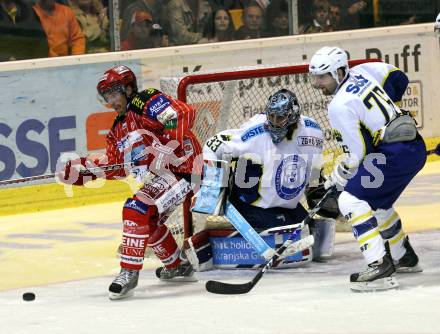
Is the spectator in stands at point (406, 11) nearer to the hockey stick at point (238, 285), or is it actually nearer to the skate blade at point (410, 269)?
the skate blade at point (410, 269)

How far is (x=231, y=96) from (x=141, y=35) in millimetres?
1839

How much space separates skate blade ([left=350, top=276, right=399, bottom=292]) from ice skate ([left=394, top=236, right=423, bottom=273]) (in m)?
0.45

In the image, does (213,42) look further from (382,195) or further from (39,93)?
(382,195)

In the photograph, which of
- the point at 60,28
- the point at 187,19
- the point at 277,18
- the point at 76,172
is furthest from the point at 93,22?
the point at 76,172

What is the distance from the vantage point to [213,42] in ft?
33.6

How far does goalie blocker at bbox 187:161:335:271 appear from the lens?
7.02m

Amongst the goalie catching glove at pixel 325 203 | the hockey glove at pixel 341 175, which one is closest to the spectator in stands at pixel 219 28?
the goalie catching glove at pixel 325 203

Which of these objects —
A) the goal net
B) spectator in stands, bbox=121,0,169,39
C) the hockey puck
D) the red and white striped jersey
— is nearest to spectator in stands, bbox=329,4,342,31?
spectator in stands, bbox=121,0,169,39

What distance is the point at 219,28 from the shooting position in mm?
10305

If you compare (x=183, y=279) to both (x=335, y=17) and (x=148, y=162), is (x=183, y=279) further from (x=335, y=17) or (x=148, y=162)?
(x=335, y=17)

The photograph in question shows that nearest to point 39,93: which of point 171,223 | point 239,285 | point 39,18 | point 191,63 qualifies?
point 39,18

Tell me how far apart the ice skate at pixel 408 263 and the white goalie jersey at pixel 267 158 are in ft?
2.26

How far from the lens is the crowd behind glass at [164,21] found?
30.9ft

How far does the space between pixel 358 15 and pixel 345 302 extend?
5.20 metres
